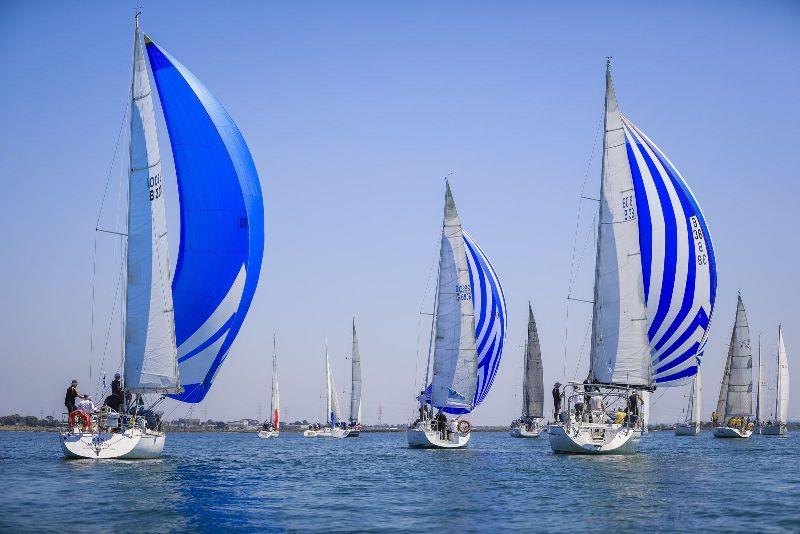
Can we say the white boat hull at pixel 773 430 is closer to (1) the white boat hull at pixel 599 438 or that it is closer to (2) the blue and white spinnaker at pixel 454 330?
(2) the blue and white spinnaker at pixel 454 330

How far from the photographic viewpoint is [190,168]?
26.6 m

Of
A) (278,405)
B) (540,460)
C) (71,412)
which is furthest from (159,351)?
(278,405)

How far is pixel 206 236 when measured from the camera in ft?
86.9

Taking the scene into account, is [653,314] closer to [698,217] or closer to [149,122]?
[698,217]

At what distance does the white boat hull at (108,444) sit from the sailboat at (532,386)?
152ft

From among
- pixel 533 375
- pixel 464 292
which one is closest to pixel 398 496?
pixel 464 292

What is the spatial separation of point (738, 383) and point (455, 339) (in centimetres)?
3056

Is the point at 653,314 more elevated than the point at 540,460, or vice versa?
the point at 653,314

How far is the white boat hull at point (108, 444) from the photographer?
2425 cm

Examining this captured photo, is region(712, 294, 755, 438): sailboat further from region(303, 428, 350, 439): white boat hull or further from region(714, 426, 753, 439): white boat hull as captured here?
region(303, 428, 350, 439): white boat hull

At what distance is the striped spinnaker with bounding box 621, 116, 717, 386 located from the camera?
31.5 meters

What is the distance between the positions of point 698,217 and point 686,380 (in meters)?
5.21

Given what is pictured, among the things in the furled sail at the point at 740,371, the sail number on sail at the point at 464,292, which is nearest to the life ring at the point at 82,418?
the sail number on sail at the point at 464,292

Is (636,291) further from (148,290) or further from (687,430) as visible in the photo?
(687,430)
